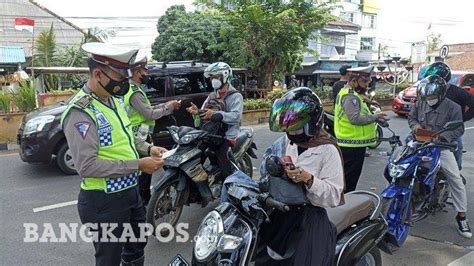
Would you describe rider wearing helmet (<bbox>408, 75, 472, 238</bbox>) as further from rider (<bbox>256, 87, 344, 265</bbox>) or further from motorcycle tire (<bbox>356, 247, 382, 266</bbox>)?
rider (<bbox>256, 87, 344, 265</bbox>)

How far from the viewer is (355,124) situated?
424 centimetres

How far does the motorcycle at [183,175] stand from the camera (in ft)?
12.8

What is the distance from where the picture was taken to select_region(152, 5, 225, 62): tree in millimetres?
19391

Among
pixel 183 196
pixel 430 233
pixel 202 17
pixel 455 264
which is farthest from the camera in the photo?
pixel 202 17

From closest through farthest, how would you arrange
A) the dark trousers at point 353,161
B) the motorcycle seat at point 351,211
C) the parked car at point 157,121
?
the motorcycle seat at point 351,211 → the dark trousers at point 353,161 → the parked car at point 157,121

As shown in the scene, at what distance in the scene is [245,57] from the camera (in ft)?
51.5

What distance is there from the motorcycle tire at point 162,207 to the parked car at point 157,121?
2.85 m

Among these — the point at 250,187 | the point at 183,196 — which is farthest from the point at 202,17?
the point at 250,187

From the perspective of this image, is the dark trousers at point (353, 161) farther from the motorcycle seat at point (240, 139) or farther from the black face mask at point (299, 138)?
the black face mask at point (299, 138)

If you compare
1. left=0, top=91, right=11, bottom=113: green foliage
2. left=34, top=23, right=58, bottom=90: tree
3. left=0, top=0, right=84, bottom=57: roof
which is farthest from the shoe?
left=0, top=0, right=84, bottom=57: roof

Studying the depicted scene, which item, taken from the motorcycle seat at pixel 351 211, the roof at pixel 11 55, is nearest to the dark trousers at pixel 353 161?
the motorcycle seat at pixel 351 211

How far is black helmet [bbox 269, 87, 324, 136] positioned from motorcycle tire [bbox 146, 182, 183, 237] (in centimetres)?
197

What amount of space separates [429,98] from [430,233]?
1.43 meters

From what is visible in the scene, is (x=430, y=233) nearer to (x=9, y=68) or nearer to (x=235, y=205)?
(x=235, y=205)
